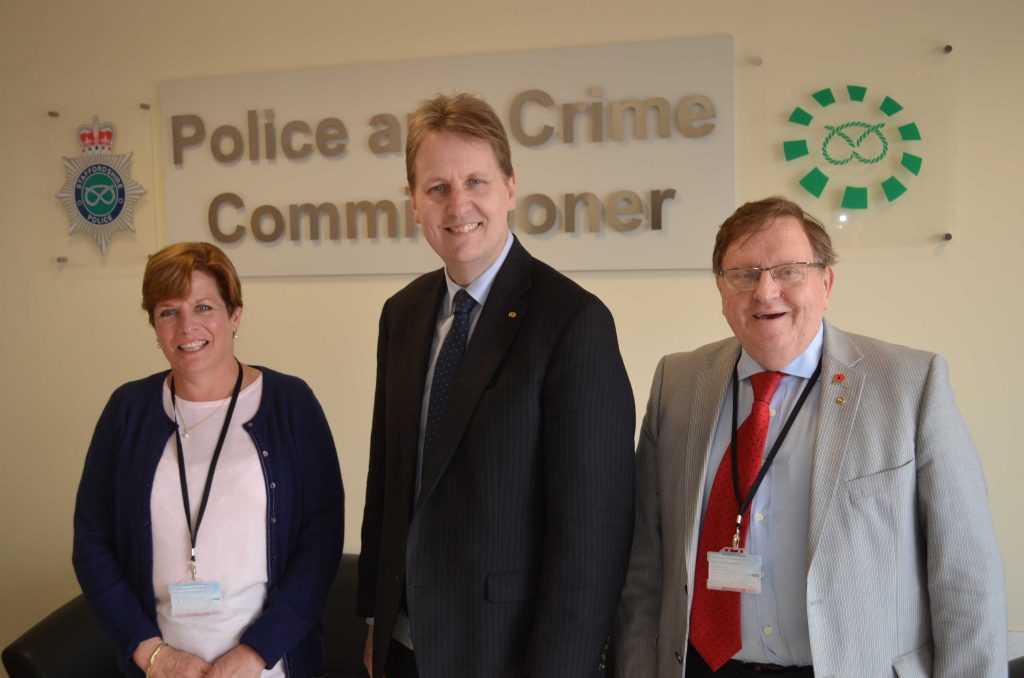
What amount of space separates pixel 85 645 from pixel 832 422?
106 inches

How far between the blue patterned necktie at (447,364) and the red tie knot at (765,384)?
63cm

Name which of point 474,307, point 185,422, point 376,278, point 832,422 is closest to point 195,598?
point 185,422

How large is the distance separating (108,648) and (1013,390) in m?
3.41

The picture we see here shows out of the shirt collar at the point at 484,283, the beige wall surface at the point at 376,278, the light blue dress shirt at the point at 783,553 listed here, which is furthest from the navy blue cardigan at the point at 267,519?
the beige wall surface at the point at 376,278

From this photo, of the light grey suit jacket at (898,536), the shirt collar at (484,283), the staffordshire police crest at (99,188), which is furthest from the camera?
the staffordshire police crest at (99,188)

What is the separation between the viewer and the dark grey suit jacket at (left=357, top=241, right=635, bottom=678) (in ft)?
5.26

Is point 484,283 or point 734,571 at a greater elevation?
point 484,283

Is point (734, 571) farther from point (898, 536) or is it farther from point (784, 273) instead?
point (784, 273)

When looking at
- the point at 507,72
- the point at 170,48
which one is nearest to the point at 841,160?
the point at 507,72

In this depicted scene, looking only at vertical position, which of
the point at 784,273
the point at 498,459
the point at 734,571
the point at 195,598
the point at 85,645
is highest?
the point at 784,273

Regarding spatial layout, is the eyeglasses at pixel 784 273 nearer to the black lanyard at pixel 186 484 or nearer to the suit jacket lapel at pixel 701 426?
the suit jacket lapel at pixel 701 426

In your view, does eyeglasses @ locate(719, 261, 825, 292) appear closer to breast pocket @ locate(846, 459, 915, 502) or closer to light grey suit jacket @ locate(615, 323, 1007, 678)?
light grey suit jacket @ locate(615, 323, 1007, 678)

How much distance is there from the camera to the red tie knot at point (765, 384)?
176 centimetres

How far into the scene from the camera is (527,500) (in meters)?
1.65
